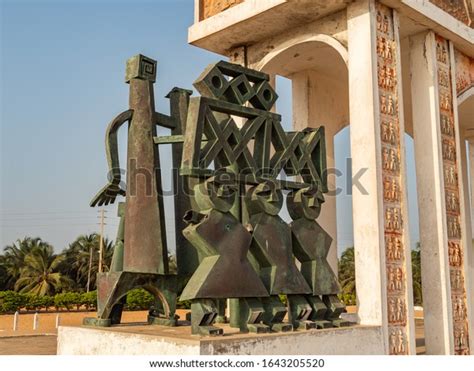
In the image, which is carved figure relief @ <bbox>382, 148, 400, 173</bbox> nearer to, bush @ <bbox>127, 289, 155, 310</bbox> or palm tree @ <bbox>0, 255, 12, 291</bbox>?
bush @ <bbox>127, 289, 155, 310</bbox>

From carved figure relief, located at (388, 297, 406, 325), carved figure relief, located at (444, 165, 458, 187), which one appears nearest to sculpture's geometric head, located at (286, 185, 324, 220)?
carved figure relief, located at (388, 297, 406, 325)

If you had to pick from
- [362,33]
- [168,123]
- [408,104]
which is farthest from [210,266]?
[408,104]

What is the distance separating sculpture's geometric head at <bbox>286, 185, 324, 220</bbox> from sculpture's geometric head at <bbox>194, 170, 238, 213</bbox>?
3.92ft

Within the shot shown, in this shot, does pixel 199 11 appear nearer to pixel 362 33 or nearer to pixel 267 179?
pixel 362 33

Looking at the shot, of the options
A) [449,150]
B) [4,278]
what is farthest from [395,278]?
[4,278]

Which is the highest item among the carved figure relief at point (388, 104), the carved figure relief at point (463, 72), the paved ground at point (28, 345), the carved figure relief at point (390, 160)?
the carved figure relief at point (463, 72)

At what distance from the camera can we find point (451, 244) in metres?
9.82

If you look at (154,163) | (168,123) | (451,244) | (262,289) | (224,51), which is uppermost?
(224,51)

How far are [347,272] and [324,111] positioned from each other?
28272mm

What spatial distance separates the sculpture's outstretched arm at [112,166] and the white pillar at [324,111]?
5437mm

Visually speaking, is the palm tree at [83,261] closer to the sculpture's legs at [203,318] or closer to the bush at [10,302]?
the bush at [10,302]

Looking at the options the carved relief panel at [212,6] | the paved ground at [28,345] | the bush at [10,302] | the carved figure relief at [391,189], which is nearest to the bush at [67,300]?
the bush at [10,302]

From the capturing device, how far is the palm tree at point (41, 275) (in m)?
36.8

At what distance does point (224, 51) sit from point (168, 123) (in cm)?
366
